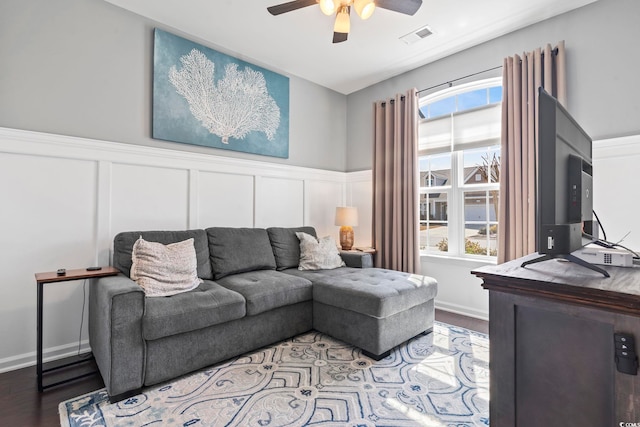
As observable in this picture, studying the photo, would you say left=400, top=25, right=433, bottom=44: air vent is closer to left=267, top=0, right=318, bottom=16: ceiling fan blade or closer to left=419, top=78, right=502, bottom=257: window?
left=419, top=78, right=502, bottom=257: window

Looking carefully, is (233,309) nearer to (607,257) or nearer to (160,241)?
(160,241)

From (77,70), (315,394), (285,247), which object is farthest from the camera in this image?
(285,247)

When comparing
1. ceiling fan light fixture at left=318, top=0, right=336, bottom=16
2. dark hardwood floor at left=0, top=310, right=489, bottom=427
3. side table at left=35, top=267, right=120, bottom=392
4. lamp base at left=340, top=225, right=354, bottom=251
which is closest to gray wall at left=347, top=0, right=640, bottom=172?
ceiling fan light fixture at left=318, top=0, right=336, bottom=16

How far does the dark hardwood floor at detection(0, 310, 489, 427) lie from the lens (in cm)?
163

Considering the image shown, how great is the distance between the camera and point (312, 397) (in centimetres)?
181

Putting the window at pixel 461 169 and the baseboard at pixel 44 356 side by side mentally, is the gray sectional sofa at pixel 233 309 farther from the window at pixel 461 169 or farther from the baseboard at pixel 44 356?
the window at pixel 461 169

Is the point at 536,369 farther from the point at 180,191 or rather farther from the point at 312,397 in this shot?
the point at 180,191

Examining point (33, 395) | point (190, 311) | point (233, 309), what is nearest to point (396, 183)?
→ point (233, 309)

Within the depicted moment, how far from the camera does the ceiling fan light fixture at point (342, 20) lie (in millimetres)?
2307

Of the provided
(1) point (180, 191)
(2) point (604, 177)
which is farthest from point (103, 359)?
(2) point (604, 177)

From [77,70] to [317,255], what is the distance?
259 cm

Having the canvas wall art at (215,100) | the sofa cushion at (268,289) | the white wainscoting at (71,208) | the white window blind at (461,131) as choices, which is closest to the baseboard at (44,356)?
the white wainscoting at (71,208)

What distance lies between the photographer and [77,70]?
8.11 ft

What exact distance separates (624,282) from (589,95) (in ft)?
8.04
